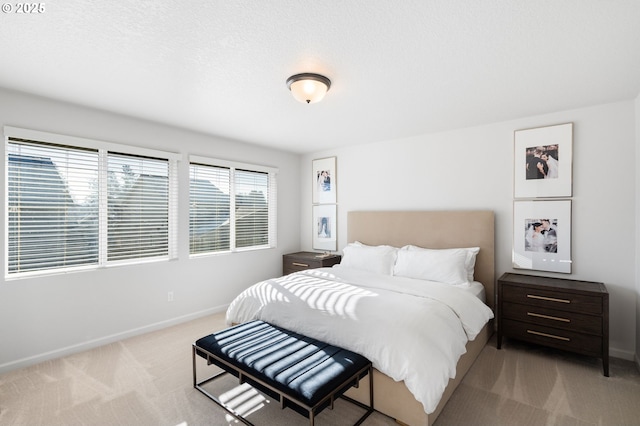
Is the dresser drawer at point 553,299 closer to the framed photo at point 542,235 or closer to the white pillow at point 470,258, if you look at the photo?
the white pillow at point 470,258

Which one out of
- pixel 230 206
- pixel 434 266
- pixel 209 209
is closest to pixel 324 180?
pixel 230 206

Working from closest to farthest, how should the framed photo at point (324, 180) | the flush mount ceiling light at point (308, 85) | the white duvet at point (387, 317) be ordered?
the white duvet at point (387, 317) < the flush mount ceiling light at point (308, 85) < the framed photo at point (324, 180)

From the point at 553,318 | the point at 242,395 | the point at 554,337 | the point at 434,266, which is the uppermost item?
the point at 434,266

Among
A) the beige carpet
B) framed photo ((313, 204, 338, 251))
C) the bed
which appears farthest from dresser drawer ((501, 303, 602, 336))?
framed photo ((313, 204, 338, 251))

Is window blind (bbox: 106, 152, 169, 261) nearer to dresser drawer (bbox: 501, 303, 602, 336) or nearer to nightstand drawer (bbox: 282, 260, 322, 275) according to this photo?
nightstand drawer (bbox: 282, 260, 322, 275)

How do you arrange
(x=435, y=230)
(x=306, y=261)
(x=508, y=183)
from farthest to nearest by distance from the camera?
(x=306, y=261), (x=435, y=230), (x=508, y=183)

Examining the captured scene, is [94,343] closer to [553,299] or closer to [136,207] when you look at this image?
[136,207]

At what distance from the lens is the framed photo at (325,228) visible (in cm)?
498

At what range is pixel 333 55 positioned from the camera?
206 cm

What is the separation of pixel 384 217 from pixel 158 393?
3.18 metres

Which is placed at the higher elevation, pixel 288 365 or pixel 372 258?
pixel 372 258

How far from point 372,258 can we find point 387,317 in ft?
5.55

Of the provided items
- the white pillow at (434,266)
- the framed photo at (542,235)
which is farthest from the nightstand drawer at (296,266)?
the framed photo at (542,235)

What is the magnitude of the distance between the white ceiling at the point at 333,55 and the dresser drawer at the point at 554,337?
214 centimetres
